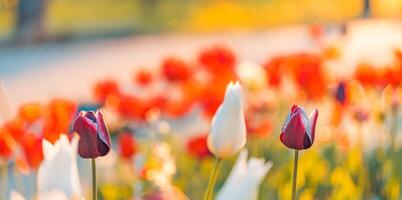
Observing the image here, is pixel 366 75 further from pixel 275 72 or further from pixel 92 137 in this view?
pixel 92 137

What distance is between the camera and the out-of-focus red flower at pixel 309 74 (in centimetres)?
269

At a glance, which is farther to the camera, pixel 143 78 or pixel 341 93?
pixel 143 78

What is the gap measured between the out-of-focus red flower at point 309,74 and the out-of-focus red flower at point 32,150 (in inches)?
37.3

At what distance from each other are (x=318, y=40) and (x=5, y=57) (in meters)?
7.00

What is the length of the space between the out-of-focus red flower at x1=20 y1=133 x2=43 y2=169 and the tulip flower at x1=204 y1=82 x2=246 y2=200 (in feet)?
2.29

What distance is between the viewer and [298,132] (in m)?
1.18

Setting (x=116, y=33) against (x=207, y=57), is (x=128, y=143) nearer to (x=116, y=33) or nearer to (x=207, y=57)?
(x=207, y=57)

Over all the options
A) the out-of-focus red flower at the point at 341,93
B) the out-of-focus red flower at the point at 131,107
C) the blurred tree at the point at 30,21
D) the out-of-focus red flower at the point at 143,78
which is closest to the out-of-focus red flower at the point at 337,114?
the out-of-focus red flower at the point at 341,93

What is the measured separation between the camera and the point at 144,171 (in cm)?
185

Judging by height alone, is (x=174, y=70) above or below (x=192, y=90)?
above

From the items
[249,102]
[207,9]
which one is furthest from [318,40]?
[207,9]

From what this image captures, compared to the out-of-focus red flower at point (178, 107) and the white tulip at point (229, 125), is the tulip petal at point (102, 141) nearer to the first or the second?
the white tulip at point (229, 125)

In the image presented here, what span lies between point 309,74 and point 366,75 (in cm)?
20

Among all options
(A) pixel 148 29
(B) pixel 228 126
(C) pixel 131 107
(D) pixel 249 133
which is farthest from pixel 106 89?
(A) pixel 148 29
